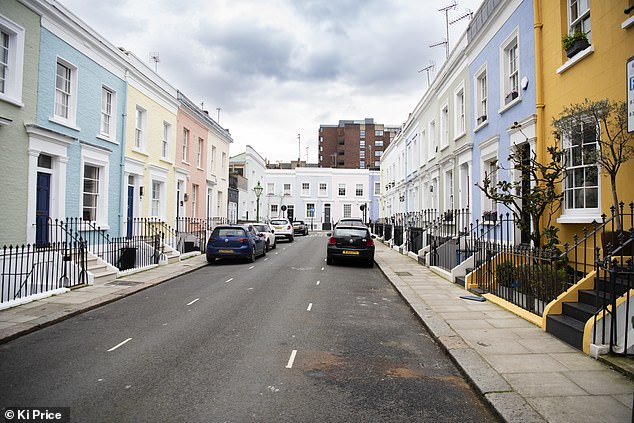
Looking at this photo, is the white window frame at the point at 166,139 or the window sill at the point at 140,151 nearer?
the window sill at the point at 140,151

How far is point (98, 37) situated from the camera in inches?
558

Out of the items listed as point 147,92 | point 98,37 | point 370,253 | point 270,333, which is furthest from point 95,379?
point 147,92

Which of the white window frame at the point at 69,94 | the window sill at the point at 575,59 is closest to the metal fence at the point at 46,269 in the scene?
the white window frame at the point at 69,94

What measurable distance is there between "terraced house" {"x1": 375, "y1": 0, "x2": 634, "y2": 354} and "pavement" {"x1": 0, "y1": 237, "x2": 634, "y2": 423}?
488 millimetres

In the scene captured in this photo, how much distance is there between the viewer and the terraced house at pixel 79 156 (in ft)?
34.7

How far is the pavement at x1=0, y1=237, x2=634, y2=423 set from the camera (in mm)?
4000

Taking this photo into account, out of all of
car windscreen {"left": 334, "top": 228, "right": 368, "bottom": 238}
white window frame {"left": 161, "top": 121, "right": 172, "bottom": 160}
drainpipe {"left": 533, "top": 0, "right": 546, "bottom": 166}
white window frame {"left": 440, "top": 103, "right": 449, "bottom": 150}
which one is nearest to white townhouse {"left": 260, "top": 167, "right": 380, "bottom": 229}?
white window frame {"left": 161, "top": 121, "right": 172, "bottom": 160}

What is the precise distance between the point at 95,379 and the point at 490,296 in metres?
7.69

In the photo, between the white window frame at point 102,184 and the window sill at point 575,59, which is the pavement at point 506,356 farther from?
the window sill at point 575,59

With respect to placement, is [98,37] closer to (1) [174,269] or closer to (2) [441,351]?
(1) [174,269]

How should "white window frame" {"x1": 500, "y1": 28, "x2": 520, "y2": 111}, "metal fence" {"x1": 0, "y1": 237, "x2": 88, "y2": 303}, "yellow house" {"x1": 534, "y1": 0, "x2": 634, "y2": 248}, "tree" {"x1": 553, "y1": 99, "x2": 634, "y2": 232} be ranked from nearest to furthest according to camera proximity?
"tree" {"x1": 553, "y1": 99, "x2": 634, "y2": 232} → "yellow house" {"x1": 534, "y1": 0, "x2": 634, "y2": 248} → "metal fence" {"x1": 0, "y1": 237, "x2": 88, "y2": 303} → "white window frame" {"x1": 500, "y1": 28, "x2": 520, "y2": 111}

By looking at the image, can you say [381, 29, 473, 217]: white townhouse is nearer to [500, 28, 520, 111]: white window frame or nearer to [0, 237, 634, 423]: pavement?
[500, 28, 520, 111]: white window frame

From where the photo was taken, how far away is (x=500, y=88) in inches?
465

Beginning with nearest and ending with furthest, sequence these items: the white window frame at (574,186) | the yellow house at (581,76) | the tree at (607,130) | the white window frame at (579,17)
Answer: the tree at (607,130) → the yellow house at (581,76) → the white window frame at (574,186) → the white window frame at (579,17)
